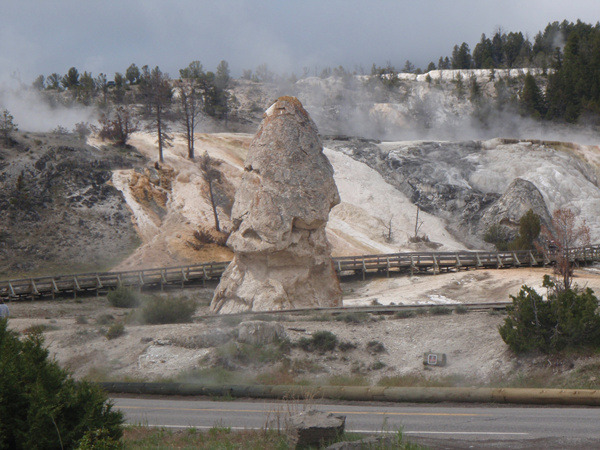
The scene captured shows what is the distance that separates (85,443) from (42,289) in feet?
92.6

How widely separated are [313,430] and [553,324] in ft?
28.9

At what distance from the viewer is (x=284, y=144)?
2453cm

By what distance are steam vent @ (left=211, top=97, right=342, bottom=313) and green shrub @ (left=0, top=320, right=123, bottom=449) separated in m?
15.3

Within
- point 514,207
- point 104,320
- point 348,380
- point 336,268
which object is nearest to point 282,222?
point 104,320

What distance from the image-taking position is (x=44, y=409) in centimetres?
725

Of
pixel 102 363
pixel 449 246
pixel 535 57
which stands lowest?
pixel 449 246

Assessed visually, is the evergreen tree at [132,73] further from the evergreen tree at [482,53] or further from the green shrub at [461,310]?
the green shrub at [461,310]

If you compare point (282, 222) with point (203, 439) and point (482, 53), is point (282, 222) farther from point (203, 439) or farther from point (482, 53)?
point (482, 53)

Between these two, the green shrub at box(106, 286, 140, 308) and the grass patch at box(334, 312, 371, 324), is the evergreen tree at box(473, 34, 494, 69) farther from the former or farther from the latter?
the grass patch at box(334, 312, 371, 324)

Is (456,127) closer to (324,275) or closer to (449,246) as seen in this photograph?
(449,246)

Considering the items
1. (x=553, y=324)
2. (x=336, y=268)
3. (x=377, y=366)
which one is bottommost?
(x=336, y=268)

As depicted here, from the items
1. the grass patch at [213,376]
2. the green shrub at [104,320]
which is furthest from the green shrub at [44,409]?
the green shrub at [104,320]

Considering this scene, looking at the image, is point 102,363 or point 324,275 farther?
point 324,275

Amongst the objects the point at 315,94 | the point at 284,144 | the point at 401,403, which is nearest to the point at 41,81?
the point at 315,94
